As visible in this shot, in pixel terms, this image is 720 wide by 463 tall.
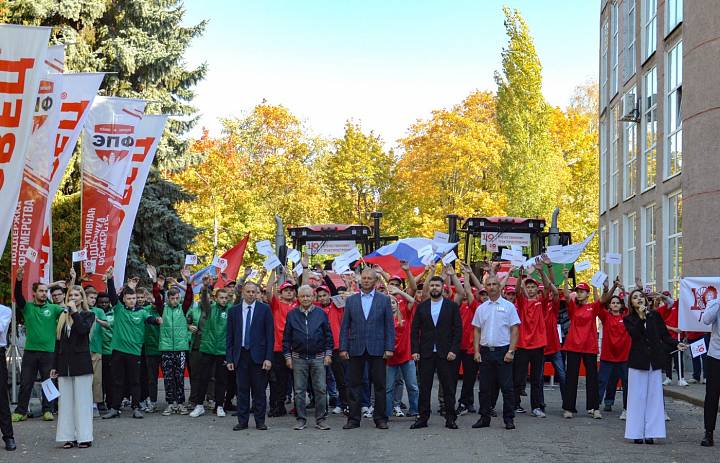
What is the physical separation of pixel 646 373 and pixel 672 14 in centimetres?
1781

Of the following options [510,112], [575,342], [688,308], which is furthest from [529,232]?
[510,112]

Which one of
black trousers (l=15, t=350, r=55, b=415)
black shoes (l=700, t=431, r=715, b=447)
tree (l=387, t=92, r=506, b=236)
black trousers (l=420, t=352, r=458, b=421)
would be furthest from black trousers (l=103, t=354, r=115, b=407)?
tree (l=387, t=92, r=506, b=236)

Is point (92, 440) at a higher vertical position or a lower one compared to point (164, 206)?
lower

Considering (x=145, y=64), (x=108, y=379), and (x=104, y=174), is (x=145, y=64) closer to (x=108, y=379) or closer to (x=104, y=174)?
(x=104, y=174)

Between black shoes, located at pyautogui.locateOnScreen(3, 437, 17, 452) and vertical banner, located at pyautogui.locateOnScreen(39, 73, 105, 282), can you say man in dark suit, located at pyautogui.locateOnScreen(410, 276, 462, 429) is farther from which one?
vertical banner, located at pyautogui.locateOnScreen(39, 73, 105, 282)

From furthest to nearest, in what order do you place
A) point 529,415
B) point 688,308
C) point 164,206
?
point 164,206
point 688,308
point 529,415

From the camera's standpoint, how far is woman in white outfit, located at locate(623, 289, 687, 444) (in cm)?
1213

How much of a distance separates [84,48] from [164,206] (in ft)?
17.1

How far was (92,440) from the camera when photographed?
12297 millimetres

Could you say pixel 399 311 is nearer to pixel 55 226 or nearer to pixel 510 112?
pixel 55 226

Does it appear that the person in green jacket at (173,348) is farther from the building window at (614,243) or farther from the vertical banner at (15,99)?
the building window at (614,243)

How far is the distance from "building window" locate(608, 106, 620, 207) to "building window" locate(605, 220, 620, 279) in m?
0.80

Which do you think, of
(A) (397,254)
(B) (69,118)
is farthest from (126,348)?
(A) (397,254)

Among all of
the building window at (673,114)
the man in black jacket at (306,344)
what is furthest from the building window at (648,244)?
the man in black jacket at (306,344)
